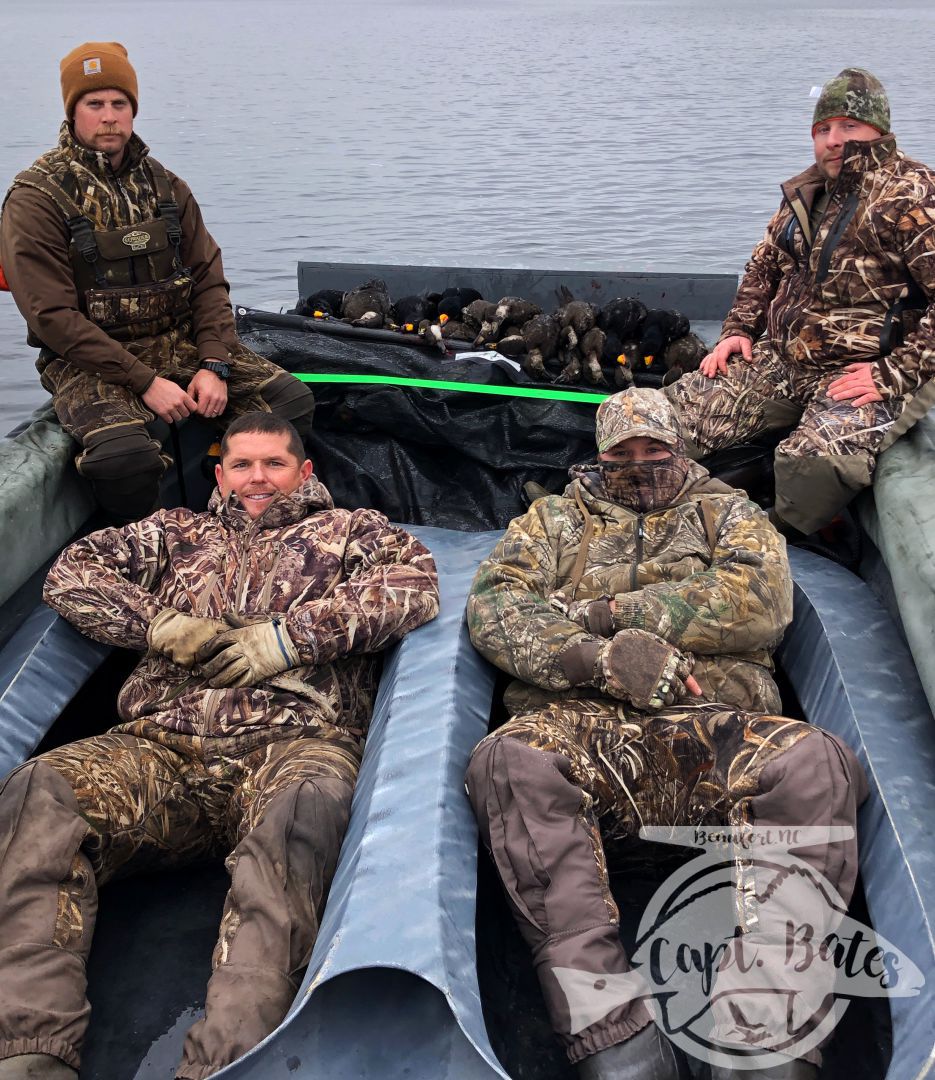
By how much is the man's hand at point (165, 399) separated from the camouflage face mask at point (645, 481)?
187cm

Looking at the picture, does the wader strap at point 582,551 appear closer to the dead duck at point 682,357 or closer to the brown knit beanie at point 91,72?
the dead duck at point 682,357

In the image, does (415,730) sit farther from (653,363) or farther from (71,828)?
(653,363)

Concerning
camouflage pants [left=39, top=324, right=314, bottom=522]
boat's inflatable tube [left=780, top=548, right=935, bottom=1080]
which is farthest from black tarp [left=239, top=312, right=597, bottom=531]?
boat's inflatable tube [left=780, top=548, right=935, bottom=1080]

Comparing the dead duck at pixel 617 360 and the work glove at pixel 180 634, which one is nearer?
the work glove at pixel 180 634

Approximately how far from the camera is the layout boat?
2.41m

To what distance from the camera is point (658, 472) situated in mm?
3516

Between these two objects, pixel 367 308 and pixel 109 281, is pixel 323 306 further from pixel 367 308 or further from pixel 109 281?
pixel 109 281

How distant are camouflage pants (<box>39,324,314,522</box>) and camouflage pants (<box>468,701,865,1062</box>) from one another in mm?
1962

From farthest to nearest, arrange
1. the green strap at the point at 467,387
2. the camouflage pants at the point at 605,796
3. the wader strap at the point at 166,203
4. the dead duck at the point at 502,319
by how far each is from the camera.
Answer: the dead duck at the point at 502,319
the green strap at the point at 467,387
the wader strap at the point at 166,203
the camouflage pants at the point at 605,796

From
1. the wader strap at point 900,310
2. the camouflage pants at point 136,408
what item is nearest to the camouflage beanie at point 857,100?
the wader strap at point 900,310

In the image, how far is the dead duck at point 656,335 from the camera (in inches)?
214

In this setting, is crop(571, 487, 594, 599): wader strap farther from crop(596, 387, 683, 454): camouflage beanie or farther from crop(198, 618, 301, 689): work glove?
crop(198, 618, 301, 689): work glove

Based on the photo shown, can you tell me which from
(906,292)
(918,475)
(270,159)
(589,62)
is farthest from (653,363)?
(589,62)

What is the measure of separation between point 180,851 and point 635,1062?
1404mm
